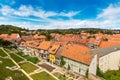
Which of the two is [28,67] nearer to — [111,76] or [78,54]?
[78,54]

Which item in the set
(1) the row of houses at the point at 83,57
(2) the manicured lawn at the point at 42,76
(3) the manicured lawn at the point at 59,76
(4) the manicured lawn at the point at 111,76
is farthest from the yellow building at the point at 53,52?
(4) the manicured lawn at the point at 111,76

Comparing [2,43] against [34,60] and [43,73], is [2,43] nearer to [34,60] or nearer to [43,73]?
[34,60]

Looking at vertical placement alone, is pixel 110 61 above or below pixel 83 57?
below

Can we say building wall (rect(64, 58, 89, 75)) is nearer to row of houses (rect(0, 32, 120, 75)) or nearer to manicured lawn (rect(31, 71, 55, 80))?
row of houses (rect(0, 32, 120, 75))

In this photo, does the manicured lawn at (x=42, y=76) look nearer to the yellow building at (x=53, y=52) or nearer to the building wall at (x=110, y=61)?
the yellow building at (x=53, y=52)

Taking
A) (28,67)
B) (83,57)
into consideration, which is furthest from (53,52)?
(83,57)

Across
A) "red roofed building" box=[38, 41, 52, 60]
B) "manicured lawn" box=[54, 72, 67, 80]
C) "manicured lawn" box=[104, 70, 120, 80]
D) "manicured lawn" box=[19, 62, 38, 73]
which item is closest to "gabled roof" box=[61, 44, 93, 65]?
"manicured lawn" box=[54, 72, 67, 80]

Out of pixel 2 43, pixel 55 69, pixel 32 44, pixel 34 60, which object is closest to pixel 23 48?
pixel 32 44
